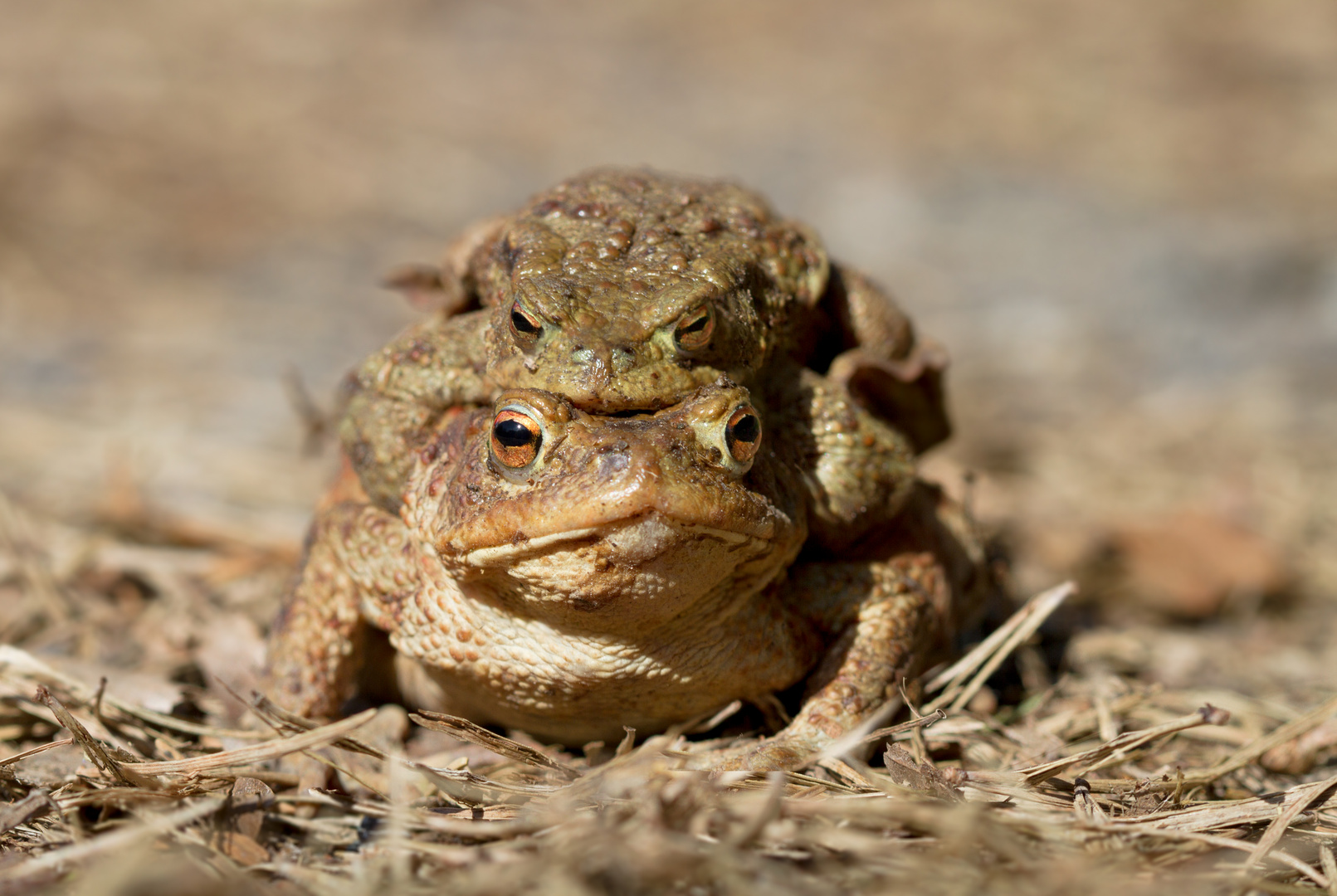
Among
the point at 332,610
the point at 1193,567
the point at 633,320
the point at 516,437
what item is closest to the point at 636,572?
the point at 516,437

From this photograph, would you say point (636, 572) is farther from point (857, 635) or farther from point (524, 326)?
point (857, 635)

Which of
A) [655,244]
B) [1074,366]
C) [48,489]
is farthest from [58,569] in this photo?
[1074,366]

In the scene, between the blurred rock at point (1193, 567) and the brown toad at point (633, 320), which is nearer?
the brown toad at point (633, 320)

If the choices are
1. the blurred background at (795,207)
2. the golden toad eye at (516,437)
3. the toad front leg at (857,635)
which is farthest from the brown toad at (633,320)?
the blurred background at (795,207)

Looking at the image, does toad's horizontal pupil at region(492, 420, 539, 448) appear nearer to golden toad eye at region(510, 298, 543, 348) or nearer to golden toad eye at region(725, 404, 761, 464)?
golden toad eye at region(510, 298, 543, 348)

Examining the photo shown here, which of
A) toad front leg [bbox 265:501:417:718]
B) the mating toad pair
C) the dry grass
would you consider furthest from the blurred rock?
toad front leg [bbox 265:501:417:718]

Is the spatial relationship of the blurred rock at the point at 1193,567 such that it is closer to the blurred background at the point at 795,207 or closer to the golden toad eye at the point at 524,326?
the blurred background at the point at 795,207

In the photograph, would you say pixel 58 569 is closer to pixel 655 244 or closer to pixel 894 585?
pixel 655 244
